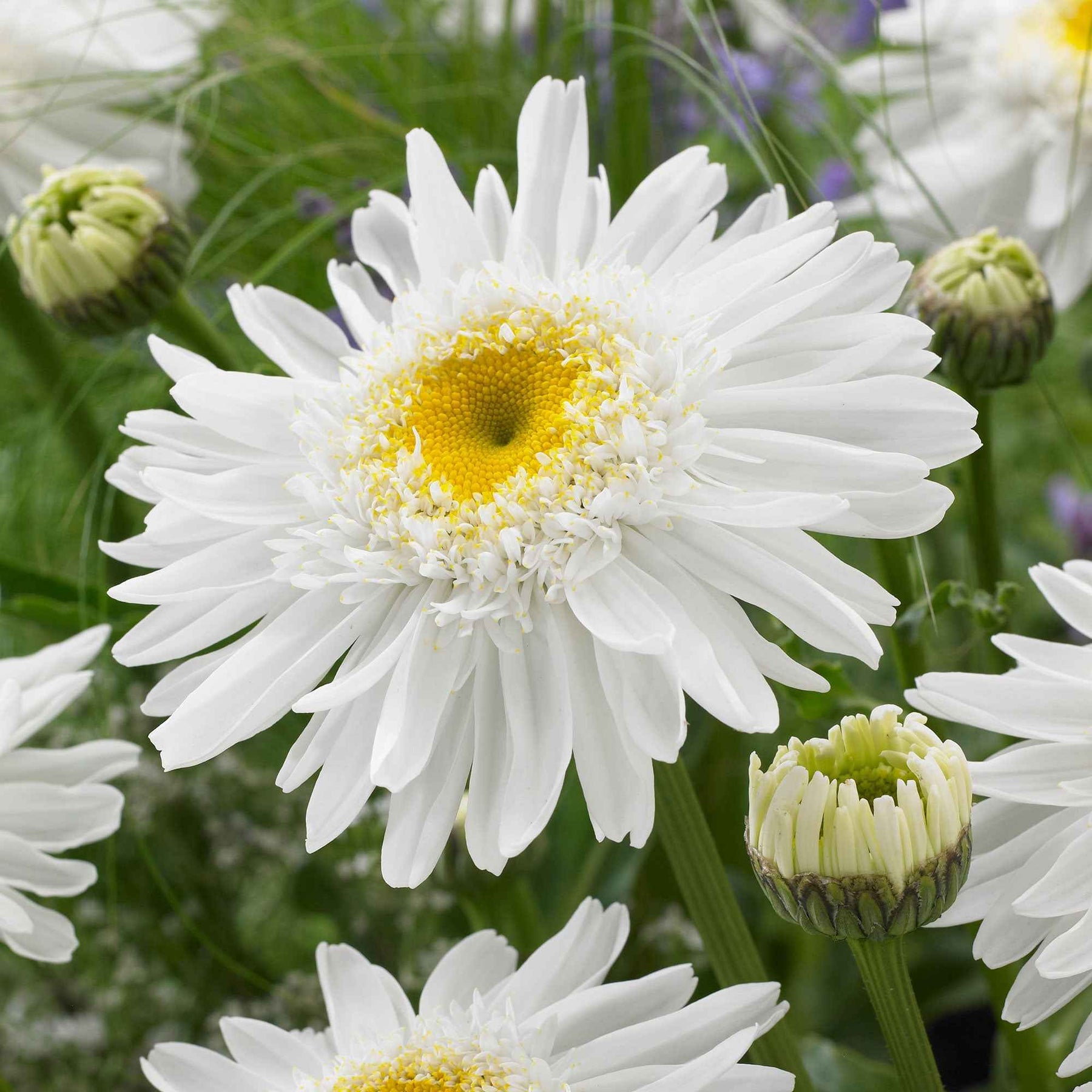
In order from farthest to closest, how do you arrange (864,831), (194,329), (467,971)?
(194,329), (467,971), (864,831)

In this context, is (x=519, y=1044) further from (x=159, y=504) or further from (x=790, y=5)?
(x=790, y=5)

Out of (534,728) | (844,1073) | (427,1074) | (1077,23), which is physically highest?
(1077,23)

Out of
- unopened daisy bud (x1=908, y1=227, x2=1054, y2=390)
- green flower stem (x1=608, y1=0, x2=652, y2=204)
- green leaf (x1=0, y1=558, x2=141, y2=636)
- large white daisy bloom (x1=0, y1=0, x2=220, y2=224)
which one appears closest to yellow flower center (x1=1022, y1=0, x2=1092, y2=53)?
green flower stem (x1=608, y1=0, x2=652, y2=204)

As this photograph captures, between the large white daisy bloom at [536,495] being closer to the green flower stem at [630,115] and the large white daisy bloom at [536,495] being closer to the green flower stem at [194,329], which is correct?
the green flower stem at [194,329]

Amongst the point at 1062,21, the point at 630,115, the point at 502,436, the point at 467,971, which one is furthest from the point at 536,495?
the point at 1062,21

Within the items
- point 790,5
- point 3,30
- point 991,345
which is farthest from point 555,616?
point 790,5

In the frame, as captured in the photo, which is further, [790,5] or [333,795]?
[790,5]

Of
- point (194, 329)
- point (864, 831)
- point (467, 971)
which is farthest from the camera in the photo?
point (194, 329)

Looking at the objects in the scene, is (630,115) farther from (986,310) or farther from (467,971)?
(467,971)

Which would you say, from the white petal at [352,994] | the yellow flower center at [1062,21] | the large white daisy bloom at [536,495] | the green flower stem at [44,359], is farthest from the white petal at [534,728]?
the yellow flower center at [1062,21]
